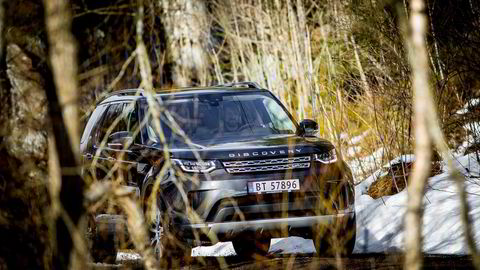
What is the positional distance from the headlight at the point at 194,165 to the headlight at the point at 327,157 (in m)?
1.02

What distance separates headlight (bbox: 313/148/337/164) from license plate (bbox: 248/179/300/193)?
0.37 meters

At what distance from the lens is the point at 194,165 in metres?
8.84

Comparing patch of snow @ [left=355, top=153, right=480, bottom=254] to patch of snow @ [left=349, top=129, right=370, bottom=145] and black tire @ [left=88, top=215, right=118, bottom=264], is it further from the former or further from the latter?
patch of snow @ [left=349, top=129, right=370, bottom=145]

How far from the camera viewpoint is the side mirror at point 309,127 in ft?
33.2

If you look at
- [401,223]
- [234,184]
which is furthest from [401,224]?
[234,184]

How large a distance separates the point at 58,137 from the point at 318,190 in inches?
152

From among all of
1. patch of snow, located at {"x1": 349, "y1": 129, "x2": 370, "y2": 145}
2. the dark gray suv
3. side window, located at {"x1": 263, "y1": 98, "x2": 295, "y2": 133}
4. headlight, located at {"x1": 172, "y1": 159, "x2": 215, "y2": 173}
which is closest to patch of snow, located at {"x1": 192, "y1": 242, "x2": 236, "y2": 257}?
the dark gray suv

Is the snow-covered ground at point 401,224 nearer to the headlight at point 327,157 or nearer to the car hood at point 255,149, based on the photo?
the headlight at point 327,157

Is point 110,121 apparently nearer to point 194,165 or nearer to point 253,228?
point 194,165

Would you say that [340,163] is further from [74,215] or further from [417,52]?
[417,52]

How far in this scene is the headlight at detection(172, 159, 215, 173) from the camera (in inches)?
347

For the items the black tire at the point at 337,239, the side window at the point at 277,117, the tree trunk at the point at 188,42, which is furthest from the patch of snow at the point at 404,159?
the tree trunk at the point at 188,42

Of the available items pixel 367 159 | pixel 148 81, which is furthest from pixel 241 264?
pixel 367 159

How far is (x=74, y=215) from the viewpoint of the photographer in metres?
5.66
